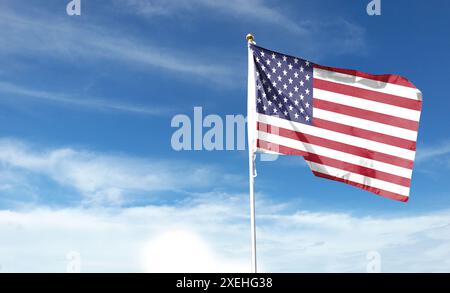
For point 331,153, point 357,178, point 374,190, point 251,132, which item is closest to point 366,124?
point 331,153

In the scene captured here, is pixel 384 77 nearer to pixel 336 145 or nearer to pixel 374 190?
pixel 336 145

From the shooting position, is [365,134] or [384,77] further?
[384,77]

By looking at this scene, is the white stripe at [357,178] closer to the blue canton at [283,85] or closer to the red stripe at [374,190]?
the red stripe at [374,190]

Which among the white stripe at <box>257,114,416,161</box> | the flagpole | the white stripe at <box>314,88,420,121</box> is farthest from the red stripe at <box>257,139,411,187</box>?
the white stripe at <box>314,88,420,121</box>

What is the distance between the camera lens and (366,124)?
13148 millimetres

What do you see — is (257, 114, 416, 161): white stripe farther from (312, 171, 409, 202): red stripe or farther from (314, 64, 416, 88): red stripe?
(314, 64, 416, 88): red stripe

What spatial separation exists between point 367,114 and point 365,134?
1.91ft

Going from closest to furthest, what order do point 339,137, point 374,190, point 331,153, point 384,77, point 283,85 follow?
1. point 374,190
2. point 331,153
3. point 339,137
4. point 384,77
5. point 283,85

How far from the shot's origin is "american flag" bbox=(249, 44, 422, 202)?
1284 cm

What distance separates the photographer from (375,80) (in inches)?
525

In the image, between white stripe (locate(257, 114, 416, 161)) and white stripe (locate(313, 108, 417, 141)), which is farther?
white stripe (locate(313, 108, 417, 141))

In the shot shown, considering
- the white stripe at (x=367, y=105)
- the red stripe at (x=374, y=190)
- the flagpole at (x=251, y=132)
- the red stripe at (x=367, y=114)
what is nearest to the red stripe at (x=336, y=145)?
the flagpole at (x=251, y=132)
